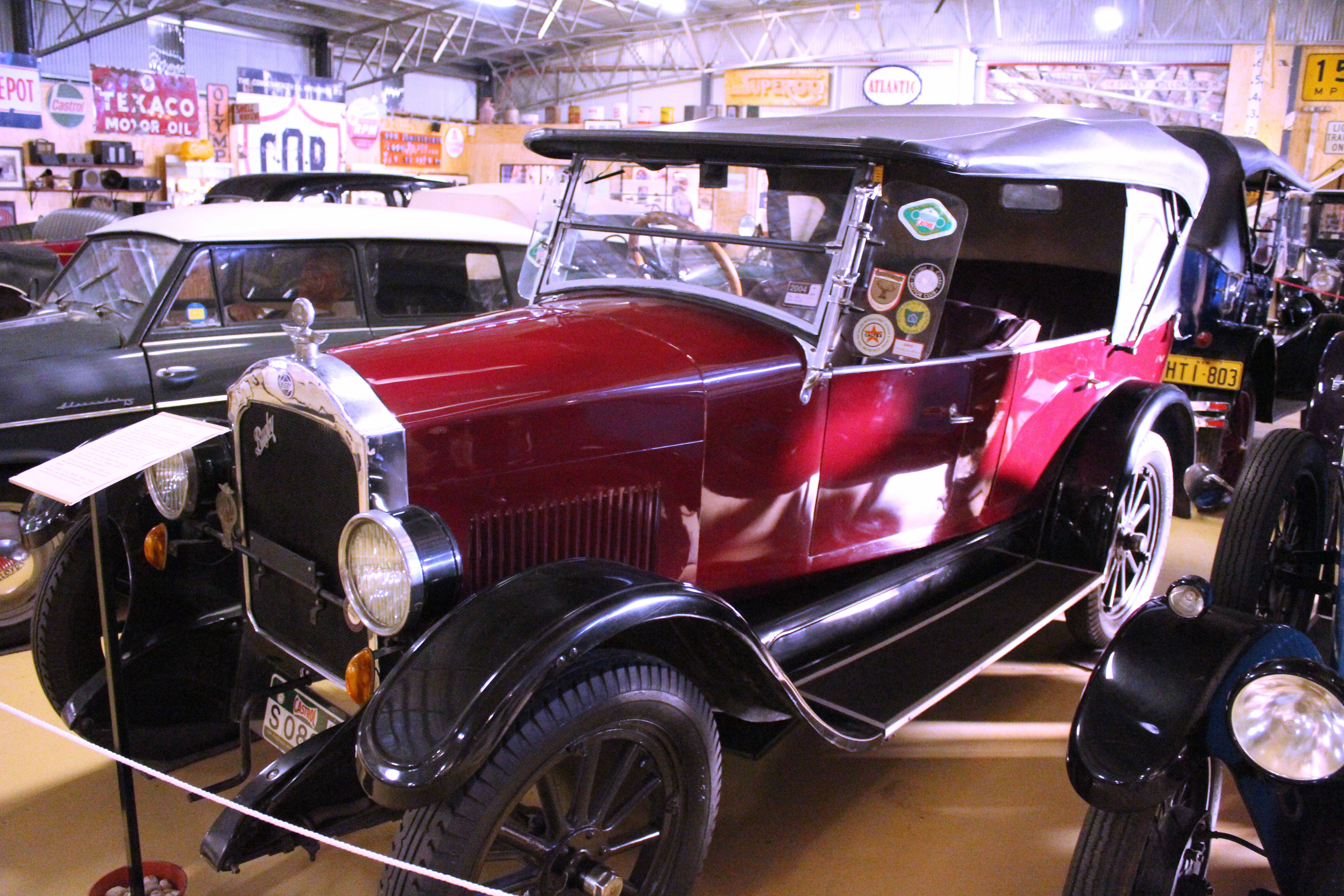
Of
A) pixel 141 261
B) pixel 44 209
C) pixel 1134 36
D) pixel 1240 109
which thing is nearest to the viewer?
pixel 141 261

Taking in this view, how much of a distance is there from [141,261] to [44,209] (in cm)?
678

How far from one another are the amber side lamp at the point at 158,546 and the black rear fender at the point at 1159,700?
2.18 meters

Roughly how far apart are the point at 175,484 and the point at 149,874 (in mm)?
944

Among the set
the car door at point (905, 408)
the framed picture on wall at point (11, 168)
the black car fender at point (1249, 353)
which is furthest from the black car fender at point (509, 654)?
the framed picture on wall at point (11, 168)

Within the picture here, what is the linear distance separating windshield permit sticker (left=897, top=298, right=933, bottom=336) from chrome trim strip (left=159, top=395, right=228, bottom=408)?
289 centimetres

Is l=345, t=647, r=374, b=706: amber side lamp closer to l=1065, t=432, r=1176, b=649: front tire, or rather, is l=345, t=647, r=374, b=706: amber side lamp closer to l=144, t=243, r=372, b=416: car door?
l=144, t=243, r=372, b=416: car door

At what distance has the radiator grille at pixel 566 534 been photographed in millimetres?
2137

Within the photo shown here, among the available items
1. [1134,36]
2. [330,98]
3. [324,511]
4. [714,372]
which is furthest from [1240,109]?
[324,511]

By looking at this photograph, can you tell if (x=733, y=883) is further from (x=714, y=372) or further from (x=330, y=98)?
(x=330, y=98)

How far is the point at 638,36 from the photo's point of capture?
19781 mm

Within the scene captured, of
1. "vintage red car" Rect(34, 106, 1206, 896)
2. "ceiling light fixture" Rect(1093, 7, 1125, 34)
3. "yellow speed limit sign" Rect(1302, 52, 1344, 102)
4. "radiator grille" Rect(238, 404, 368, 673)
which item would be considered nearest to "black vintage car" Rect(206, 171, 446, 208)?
"vintage red car" Rect(34, 106, 1206, 896)

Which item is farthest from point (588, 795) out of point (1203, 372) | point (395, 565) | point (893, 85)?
point (893, 85)

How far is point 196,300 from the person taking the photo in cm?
428

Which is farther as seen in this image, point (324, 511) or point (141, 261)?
point (141, 261)
